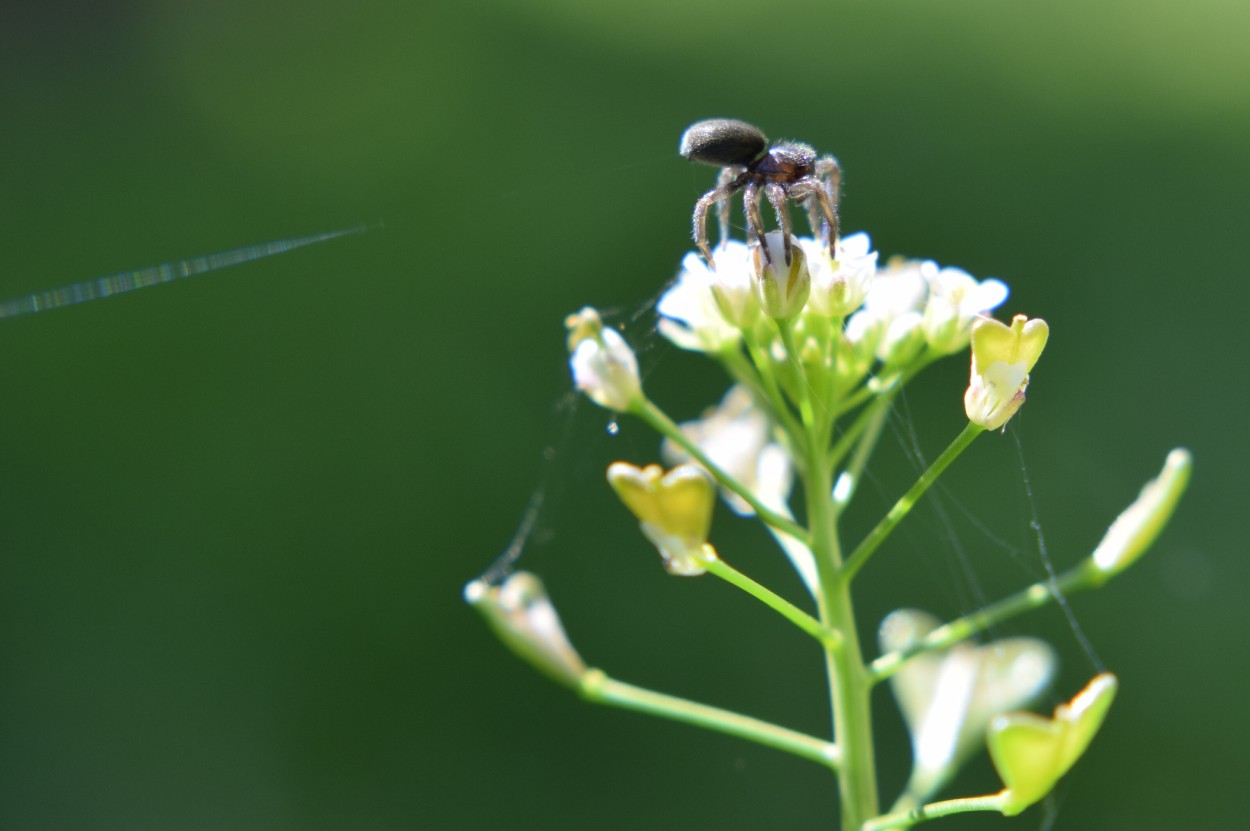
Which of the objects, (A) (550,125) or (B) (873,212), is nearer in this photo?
(B) (873,212)

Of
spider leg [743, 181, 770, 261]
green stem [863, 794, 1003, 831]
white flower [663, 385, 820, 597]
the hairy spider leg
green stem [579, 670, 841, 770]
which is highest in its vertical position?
the hairy spider leg

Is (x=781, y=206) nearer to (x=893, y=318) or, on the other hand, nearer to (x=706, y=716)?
(x=893, y=318)

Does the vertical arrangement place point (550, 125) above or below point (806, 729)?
above

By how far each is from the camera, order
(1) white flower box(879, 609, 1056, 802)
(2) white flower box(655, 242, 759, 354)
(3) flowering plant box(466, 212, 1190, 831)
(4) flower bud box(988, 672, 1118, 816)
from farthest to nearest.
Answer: (1) white flower box(879, 609, 1056, 802) < (2) white flower box(655, 242, 759, 354) < (3) flowering plant box(466, 212, 1190, 831) < (4) flower bud box(988, 672, 1118, 816)

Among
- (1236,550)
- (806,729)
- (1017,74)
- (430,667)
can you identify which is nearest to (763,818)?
(806,729)

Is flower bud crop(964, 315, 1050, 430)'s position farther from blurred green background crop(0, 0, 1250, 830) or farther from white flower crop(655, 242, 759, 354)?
blurred green background crop(0, 0, 1250, 830)

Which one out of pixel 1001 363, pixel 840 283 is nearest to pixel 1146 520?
pixel 1001 363

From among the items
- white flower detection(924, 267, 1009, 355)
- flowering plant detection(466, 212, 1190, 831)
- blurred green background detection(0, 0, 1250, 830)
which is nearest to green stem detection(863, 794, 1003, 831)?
flowering plant detection(466, 212, 1190, 831)

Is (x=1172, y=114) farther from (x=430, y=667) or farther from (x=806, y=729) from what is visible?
(x=430, y=667)
